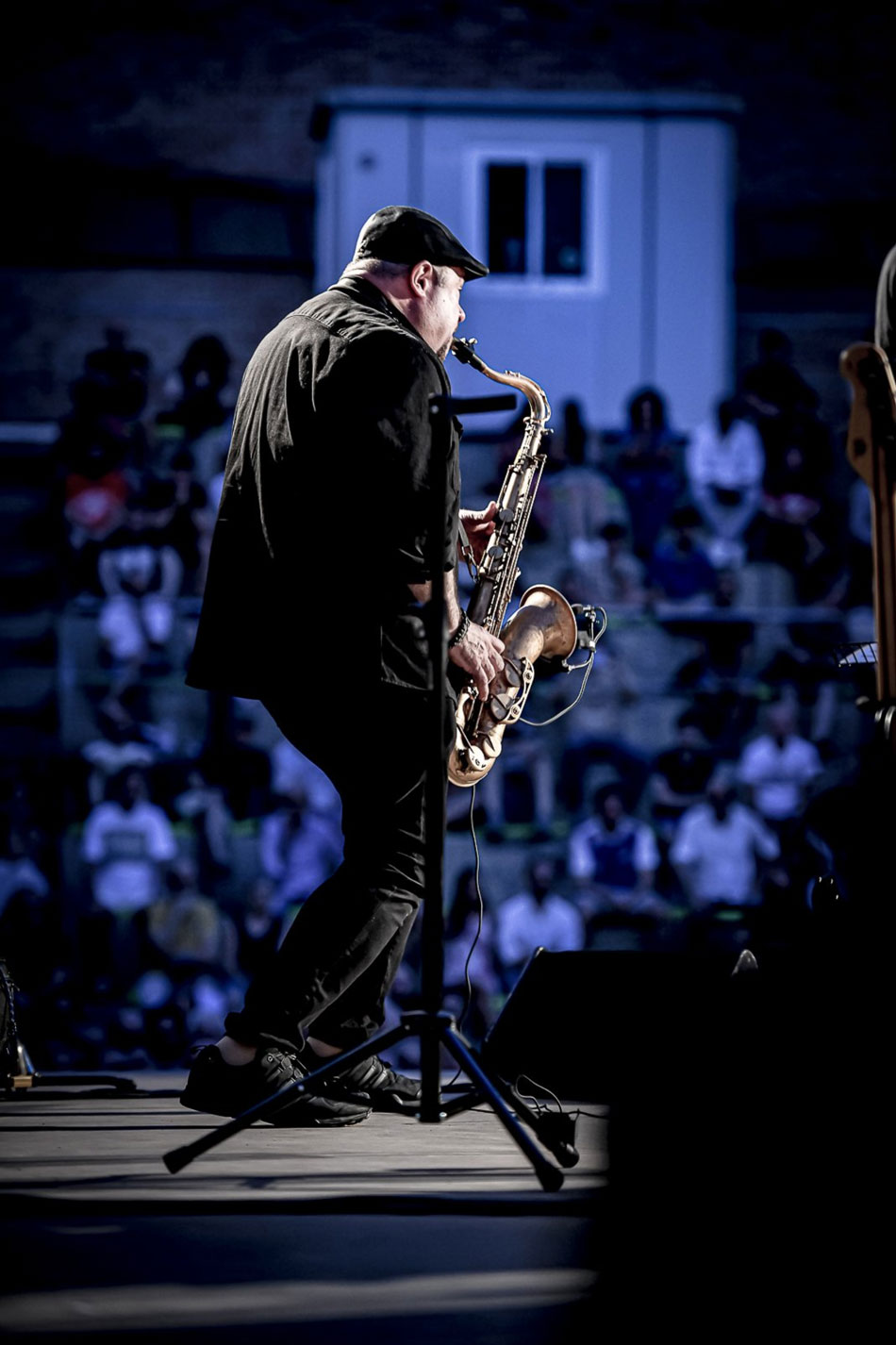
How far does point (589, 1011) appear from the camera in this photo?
2.85 m

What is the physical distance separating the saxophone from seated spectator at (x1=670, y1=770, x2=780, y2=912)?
403cm

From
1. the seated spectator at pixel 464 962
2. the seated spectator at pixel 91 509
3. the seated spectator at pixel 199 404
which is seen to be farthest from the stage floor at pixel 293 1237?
the seated spectator at pixel 199 404

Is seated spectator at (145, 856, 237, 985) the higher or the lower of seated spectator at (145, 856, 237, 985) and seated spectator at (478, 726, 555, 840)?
the lower

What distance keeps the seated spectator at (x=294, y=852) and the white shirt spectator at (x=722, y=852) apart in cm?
159

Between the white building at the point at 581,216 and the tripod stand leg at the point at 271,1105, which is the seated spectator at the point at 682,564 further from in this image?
the tripod stand leg at the point at 271,1105

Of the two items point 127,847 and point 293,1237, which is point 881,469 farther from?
point 127,847

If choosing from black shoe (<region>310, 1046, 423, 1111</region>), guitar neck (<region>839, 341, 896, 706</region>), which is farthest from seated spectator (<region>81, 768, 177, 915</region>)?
guitar neck (<region>839, 341, 896, 706</region>)

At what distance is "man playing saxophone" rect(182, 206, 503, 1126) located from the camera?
257 cm

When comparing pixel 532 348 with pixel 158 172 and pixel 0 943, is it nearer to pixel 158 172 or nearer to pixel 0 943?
pixel 158 172

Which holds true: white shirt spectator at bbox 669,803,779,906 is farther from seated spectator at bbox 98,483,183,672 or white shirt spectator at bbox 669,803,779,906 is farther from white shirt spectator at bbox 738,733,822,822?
seated spectator at bbox 98,483,183,672

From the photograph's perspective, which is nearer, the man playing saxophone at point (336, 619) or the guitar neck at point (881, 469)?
the guitar neck at point (881, 469)

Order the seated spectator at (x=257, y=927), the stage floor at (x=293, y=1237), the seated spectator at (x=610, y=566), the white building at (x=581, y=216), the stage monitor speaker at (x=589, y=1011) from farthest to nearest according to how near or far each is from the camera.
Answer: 1. the white building at (x=581, y=216)
2. the seated spectator at (x=610, y=566)
3. the seated spectator at (x=257, y=927)
4. the stage monitor speaker at (x=589, y=1011)
5. the stage floor at (x=293, y=1237)

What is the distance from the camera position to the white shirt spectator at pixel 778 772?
7359 mm

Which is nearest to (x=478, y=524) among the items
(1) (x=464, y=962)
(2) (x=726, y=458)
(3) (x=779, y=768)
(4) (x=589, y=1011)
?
(4) (x=589, y=1011)
